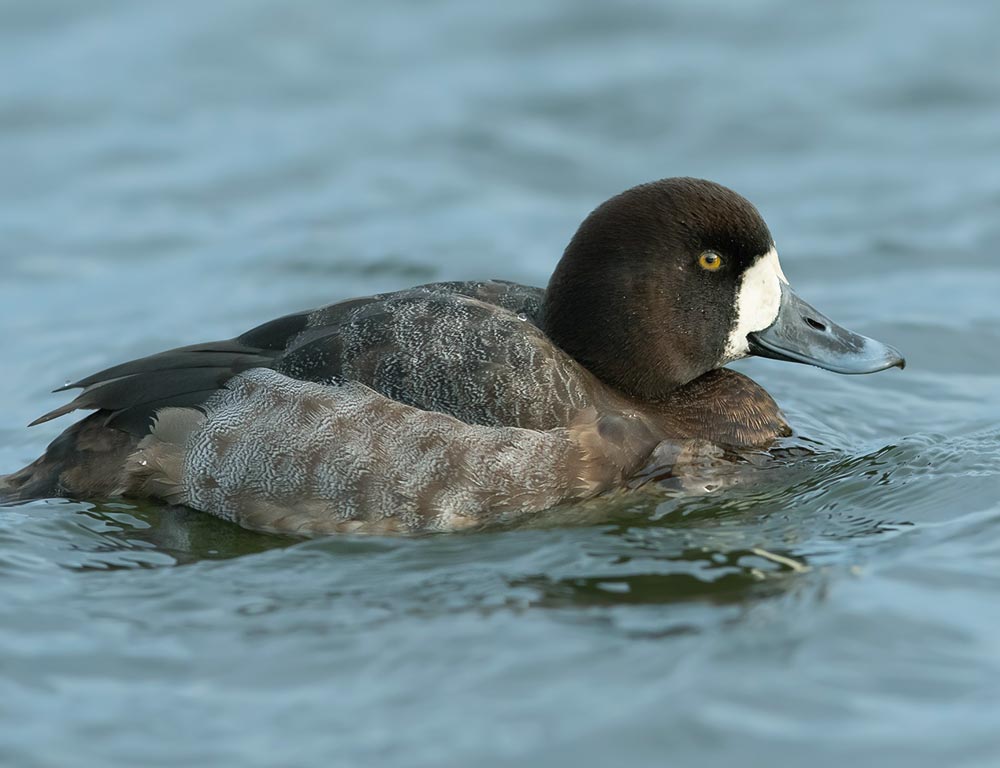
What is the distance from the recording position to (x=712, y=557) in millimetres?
5984

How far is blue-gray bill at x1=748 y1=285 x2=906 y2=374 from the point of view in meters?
6.91

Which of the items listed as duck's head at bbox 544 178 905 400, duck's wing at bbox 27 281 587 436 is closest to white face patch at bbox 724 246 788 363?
duck's head at bbox 544 178 905 400

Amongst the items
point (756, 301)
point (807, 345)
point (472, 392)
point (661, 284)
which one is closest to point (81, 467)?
point (472, 392)

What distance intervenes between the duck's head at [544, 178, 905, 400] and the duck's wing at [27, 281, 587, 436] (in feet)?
0.72

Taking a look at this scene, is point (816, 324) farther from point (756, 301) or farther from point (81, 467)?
point (81, 467)

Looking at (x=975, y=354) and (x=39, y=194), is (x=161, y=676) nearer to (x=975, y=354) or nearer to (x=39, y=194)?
(x=975, y=354)

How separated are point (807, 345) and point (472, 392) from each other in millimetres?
1641

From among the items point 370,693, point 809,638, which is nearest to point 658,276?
point 809,638

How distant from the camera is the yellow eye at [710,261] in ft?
21.8

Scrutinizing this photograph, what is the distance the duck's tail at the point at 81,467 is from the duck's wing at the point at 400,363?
0.25 feet

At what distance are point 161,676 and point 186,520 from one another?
1.36 meters

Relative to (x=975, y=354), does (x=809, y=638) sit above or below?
below

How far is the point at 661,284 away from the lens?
21.7ft

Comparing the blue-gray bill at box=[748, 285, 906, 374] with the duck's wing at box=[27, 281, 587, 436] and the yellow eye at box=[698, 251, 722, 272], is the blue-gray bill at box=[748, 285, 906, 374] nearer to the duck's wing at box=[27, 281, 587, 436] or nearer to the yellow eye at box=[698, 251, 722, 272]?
the yellow eye at box=[698, 251, 722, 272]
